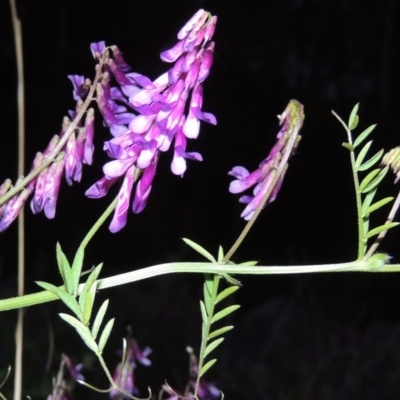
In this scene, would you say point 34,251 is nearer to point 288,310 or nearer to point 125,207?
point 288,310

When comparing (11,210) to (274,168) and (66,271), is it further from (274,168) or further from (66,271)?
(274,168)

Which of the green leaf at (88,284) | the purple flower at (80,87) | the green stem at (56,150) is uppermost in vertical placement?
the purple flower at (80,87)

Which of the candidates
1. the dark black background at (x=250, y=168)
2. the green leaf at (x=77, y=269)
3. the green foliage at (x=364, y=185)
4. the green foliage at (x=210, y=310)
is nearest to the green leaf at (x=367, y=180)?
the green foliage at (x=364, y=185)

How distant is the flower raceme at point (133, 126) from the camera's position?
0.63 meters

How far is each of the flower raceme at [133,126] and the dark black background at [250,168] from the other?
6.86 feet

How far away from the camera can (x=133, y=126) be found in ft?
2.03

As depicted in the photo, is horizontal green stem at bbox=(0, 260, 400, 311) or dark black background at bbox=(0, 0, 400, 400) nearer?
horizontal green stem at bbox=(0, 260, 400, 311)

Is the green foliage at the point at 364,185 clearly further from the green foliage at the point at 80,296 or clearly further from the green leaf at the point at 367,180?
the green foliage at the point at 80,296

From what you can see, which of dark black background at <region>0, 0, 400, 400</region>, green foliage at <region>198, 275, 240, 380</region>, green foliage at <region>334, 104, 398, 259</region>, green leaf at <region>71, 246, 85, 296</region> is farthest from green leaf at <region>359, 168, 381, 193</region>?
dark black background at <region>0, 0, 400, 400</region>

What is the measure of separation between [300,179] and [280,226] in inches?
8.5

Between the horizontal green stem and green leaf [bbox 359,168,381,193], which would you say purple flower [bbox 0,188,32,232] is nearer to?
the horizontal green stem

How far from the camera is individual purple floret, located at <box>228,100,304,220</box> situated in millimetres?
676

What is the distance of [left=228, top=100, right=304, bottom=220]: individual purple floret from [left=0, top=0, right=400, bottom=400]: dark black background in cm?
204

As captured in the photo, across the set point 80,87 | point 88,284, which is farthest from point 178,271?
point 80,87
